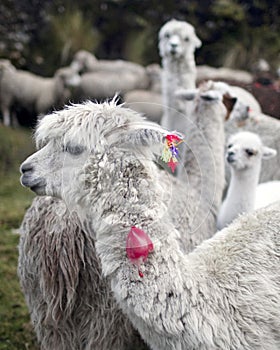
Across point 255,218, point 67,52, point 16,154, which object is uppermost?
point 67,52

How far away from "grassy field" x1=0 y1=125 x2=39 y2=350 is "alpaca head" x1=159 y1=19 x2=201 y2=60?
1.79 metres

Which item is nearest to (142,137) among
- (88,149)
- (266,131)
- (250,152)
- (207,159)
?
(88,149)

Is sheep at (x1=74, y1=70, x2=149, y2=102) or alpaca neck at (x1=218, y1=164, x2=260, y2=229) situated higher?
sheep at (x1=74, y1=70, x2=149, y2=102)

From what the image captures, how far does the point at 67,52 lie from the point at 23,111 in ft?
8.05

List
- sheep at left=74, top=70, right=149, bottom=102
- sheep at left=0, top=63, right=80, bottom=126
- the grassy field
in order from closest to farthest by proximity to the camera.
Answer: the grassy field, sheep at left=0, top=63, right=80, bottom=126, sheep at left=74, top=70, right=149, bottom=102

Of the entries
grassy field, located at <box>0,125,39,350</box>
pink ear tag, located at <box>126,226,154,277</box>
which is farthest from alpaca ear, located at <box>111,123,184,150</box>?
grassy field, located at <box>0,125,39,350</box>

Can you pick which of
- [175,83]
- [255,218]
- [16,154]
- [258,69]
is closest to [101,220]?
[255,218]

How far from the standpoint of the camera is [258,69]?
40.1ft

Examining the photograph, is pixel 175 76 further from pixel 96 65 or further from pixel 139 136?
pixel 96 65

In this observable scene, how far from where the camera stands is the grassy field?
3.99 m

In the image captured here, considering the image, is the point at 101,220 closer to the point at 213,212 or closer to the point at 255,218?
the point at 255,218

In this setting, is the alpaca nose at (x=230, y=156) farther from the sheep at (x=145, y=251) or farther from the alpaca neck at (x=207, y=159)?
the sheep at (x=145, y=251)

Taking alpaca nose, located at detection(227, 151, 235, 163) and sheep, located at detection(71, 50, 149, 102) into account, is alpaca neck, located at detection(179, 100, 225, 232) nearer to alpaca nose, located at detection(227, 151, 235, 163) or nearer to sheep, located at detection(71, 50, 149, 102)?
alpaca nose, located at detection(227, 151, 235, 163)

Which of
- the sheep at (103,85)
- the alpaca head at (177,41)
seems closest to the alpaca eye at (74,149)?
the alpaca head at (177,41)
